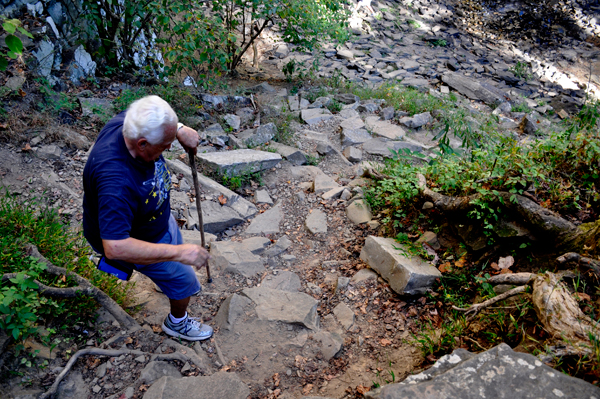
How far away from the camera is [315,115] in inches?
303

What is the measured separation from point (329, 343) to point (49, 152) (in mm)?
4271

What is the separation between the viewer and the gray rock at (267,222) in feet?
15.8

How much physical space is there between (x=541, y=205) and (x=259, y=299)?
2813 mm

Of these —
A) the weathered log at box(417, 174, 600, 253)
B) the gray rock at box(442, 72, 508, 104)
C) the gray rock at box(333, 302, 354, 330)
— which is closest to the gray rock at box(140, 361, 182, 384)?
the gray rock at box(333, 302, 354, 330)

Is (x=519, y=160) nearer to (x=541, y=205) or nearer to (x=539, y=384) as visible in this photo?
(x=541, y=205)

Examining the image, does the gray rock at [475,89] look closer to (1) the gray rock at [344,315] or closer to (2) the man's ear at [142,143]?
(1) the gray rock at [344,315]

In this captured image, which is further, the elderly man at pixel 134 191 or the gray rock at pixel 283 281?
the gray rock at pixel 283 281

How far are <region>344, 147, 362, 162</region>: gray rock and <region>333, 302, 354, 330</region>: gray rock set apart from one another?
139 inches

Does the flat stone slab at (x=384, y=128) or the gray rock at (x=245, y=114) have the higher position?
the gray rock at (x=245, y=114)

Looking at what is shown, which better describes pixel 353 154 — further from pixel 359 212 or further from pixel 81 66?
pixel 81 66

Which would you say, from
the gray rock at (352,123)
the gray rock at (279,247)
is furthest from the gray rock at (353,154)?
the gray rock at (279,247)

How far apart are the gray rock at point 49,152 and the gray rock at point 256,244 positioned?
9.01ft

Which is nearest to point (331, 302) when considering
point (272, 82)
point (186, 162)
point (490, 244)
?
point (490, 244)

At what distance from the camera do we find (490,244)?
134 inches
